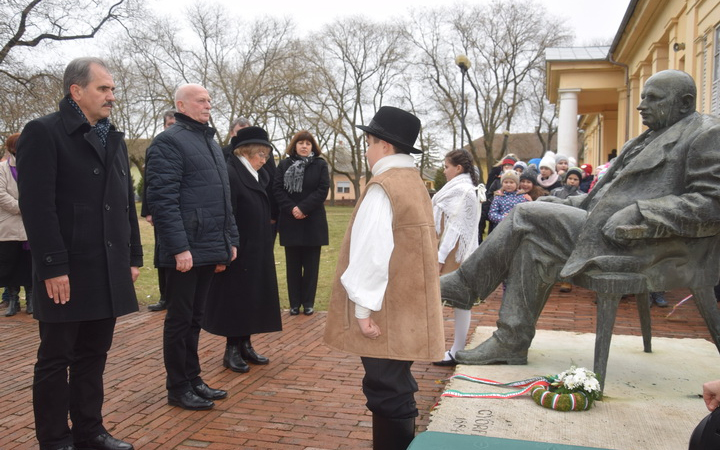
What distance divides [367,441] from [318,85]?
120 feet

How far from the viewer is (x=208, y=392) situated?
434 centimetres

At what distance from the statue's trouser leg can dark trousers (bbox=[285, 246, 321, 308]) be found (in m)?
3.02

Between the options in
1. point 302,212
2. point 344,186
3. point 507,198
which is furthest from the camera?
point 344,186

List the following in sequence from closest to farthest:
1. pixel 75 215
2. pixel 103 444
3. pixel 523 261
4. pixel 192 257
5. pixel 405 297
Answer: pixel 405 297 → pixel 75 215 → pixel 103 444 → pixel 192 257 → pixel 523 261

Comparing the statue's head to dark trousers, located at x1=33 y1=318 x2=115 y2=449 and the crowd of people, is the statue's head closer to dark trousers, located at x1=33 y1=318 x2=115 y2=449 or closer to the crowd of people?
the crowd of people

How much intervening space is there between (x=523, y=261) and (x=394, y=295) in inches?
68.1

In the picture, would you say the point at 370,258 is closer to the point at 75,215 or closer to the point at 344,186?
the point at 75,215

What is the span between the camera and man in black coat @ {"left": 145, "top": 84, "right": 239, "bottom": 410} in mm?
4008

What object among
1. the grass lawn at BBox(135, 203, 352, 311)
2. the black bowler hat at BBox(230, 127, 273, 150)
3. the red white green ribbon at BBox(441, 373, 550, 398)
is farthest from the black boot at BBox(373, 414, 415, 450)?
the grass lawn at BBox(135, 203, 352, 311)

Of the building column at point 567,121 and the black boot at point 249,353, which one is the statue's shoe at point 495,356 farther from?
the building column at point 567,121

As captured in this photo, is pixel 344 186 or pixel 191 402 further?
pixel 344 186

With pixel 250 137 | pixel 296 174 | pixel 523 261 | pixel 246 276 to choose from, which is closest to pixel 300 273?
pixel 296 174

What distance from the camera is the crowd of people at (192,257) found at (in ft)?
9.48

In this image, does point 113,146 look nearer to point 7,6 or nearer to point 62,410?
point 62,410
